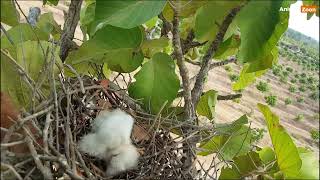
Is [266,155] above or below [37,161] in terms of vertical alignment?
below

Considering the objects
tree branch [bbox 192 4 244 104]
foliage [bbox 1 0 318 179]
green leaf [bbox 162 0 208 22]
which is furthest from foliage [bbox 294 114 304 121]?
green leaf [bbox 162 0 208 22]

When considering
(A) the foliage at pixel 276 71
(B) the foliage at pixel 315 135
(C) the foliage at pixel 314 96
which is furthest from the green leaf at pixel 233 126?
(A) the foliage at pixel 276 71

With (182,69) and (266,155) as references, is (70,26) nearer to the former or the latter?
(182,69)

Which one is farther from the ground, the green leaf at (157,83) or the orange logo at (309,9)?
the orange logo at (309,9)

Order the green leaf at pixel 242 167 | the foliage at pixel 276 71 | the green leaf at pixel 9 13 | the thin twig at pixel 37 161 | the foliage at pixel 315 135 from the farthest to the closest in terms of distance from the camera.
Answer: the foliage at pixel 276 71 → the foliage at pixel 315 135 → the green leaf at pixel 242 167 → the green leaf at pixel 9 13 → the thin twig at pixel 37 161

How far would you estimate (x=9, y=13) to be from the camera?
3.18ft

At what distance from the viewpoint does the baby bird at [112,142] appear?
878mm

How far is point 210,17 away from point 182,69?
133mm

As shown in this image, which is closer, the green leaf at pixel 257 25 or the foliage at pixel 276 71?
the green leaf at pixel 257 25

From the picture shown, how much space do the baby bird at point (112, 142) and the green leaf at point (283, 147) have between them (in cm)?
30

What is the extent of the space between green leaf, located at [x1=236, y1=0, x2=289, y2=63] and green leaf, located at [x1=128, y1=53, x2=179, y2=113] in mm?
161

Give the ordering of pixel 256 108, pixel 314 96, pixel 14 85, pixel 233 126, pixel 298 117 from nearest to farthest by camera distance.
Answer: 1. pixel 14 85
2. pixel 233 126
3. pixel 256 108
4. pixel 298 117
5. pixel 314 96

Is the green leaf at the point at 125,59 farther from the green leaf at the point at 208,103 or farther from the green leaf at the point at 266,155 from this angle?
the green leaf at the point at 266,155

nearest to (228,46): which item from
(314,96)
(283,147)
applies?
(283,147)
